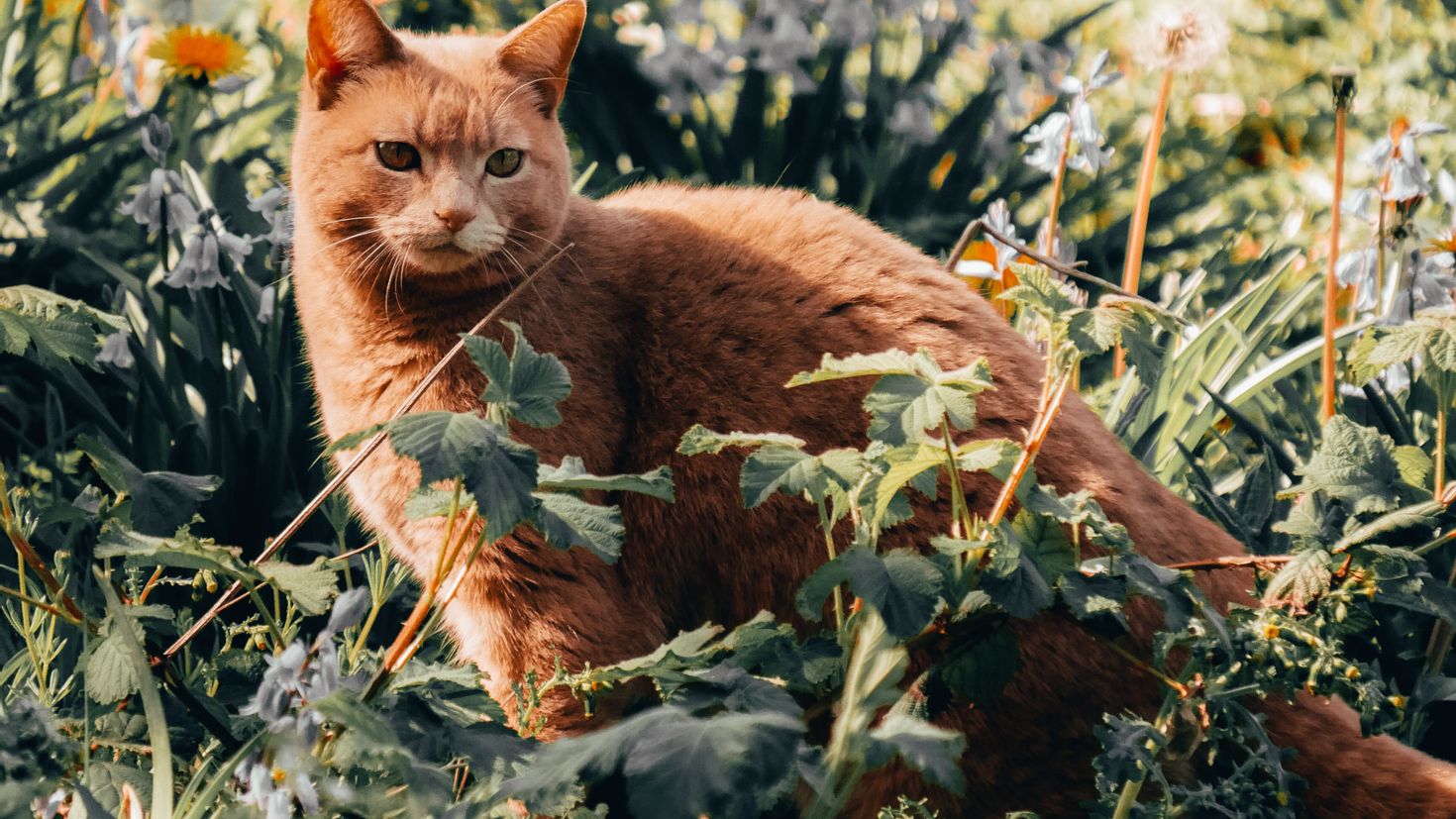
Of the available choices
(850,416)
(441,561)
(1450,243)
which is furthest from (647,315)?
(1450,243)

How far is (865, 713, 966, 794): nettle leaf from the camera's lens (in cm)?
131

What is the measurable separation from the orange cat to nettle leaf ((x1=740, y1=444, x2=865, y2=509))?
516mm

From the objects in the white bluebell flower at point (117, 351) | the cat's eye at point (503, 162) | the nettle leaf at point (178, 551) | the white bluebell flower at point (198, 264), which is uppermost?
the cat's eye at point (503, 162)

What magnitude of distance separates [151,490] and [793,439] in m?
0.84

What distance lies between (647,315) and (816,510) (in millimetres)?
495

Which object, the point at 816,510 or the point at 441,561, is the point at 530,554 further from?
the point at 441,561

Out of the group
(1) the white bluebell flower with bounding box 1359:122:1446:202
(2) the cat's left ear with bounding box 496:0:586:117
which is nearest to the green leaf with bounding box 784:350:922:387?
(2) the cat's left ear with bounding box 496:0:586:117

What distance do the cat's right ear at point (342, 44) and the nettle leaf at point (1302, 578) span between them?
1636mm

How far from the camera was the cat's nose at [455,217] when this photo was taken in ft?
7.30

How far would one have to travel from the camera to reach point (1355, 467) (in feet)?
6.13

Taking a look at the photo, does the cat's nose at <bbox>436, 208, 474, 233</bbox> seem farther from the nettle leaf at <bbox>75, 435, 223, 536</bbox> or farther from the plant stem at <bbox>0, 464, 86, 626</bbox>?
the plant stem at <bbox>0, 464, 86, 626</bbox>

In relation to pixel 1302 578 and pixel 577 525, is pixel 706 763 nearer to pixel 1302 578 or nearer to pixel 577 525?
pixel 577 525

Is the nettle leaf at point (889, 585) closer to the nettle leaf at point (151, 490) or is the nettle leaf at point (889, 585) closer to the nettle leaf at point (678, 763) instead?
the nettle leaf at point (678, 763)

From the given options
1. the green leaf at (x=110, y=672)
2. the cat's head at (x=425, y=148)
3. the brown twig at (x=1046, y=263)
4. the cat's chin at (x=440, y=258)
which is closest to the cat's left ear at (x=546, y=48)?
the cat's head at (x=425, y=148)
